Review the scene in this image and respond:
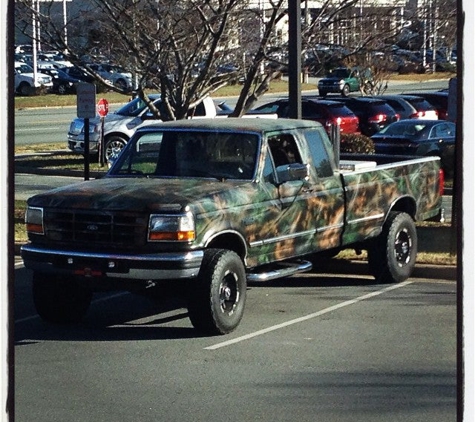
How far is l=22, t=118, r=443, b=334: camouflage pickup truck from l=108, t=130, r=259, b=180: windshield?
1 centimetres

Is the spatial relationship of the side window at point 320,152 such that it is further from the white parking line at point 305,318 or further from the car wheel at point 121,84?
the car wheel at point 121,84

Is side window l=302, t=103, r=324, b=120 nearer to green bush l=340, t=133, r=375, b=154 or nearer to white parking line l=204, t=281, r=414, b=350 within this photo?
green bush l=340, t=133, r=375, b=154

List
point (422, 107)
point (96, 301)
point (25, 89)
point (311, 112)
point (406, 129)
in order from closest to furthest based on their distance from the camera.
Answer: point (96, 301)
point (406, 129)
point (311, 112)
point (422, 107)
point (25, 89)

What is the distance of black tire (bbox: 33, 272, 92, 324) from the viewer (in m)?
9.08

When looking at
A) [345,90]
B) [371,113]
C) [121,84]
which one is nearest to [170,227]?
[121,84]

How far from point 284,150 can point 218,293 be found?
199cm

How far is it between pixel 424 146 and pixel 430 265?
10908 millimetres

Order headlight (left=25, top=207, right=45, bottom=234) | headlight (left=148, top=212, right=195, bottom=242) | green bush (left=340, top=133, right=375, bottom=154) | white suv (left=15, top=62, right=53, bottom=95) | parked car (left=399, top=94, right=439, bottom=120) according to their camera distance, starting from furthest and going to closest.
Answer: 1. white suv (left=15, top=62, right=53, bottom=95)
2. parked car (left=399, top=94, right=439, bottom=120)
3. green bush (left=340, top=133, right=375, bottom=154)
4. headlight (left=25, top=207, right=45, bottom=234)
5. headlight (left=148, top=212, right=195, bottom=242)

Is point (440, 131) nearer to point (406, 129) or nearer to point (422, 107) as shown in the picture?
point (406, 129)

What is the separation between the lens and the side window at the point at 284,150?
965 cm

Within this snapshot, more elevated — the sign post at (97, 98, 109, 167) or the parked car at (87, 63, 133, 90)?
the parked car at (87, 63, 133, 90)

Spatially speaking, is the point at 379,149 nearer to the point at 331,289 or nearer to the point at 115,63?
the point at 115,63

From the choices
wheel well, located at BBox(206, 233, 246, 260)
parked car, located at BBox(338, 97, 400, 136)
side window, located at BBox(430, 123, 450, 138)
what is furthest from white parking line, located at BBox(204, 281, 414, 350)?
parked car, located at BBox(338, 97, 400, 136)

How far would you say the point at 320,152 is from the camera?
10234 millimetres
